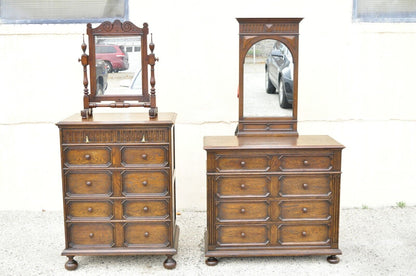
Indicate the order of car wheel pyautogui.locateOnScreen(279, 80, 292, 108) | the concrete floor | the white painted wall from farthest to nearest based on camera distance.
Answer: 1. the white painted wall
2. car wheel pyautogui.locateOnScreen(279, 80, 292, 108)
3. the concrete floor

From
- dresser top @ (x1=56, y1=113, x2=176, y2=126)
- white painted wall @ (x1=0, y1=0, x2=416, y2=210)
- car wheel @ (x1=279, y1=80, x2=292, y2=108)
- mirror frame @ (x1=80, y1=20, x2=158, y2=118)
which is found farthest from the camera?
white painted wall @ (x1=0, y1=0, x2=416, y2=210)

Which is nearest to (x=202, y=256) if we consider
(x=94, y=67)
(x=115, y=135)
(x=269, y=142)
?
(x=269, y=142)

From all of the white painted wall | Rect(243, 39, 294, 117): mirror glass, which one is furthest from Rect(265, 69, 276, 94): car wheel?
the white painted wall

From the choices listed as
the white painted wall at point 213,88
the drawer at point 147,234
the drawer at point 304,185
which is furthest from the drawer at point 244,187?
the white painted wall at point 213,88

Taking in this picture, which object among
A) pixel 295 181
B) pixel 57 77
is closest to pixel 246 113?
pixel 295 181

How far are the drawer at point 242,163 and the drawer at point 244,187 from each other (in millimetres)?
87

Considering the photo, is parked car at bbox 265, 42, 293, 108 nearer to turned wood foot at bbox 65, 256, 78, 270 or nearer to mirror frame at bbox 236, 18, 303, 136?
mirror frame at bbox 236, 18, 303, 136

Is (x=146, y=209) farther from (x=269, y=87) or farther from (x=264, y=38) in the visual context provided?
(x=264, y=38)

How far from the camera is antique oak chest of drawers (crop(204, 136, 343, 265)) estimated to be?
164 inches

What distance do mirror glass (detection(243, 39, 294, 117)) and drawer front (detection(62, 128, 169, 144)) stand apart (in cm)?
83

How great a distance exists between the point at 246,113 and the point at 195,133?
3.44 ft

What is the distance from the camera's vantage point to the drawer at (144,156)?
13.5 ft

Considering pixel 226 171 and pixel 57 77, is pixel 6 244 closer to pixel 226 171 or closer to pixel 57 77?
pixel 57 77

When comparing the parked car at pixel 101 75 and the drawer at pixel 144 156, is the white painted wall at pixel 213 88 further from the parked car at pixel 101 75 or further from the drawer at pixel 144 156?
the drawer at pixel 144 156
